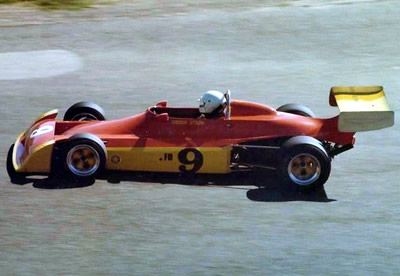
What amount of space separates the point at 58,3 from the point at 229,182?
7.93m

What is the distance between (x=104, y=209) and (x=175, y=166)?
967 millimetres

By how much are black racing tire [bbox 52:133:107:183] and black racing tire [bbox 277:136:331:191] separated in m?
1.67

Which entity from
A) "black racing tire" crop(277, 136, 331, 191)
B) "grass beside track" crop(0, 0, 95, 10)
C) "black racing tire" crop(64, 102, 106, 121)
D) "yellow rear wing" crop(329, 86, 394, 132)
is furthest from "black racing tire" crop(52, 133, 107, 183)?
"grass beside track" crop(0, 0, 95, 10)

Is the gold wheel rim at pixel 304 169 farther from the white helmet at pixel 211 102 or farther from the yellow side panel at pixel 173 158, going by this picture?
the white helmet at pixel 211 102

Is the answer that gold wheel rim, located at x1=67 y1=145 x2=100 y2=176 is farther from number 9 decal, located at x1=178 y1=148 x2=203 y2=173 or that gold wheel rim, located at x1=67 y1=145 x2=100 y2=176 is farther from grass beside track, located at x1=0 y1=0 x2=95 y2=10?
grass beside track, located at x1=0 y1=0 x2=95 y2=10

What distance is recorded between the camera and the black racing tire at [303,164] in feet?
27.9

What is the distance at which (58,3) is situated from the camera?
15.9m

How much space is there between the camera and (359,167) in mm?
9352

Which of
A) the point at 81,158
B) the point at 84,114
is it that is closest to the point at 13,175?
the point at 81,158

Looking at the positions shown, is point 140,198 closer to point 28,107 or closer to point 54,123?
point 54,123


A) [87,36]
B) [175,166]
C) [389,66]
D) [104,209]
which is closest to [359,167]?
[175,166]

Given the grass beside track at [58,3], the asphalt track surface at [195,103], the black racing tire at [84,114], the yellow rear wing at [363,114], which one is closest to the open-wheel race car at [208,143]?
the yellow rear wing at [363,114]

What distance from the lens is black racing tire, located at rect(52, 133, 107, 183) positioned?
28.4 ft

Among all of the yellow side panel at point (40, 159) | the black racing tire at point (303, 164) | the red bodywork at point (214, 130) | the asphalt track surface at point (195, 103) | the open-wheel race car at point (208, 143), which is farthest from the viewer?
the red bodywork at point (214, 130)
